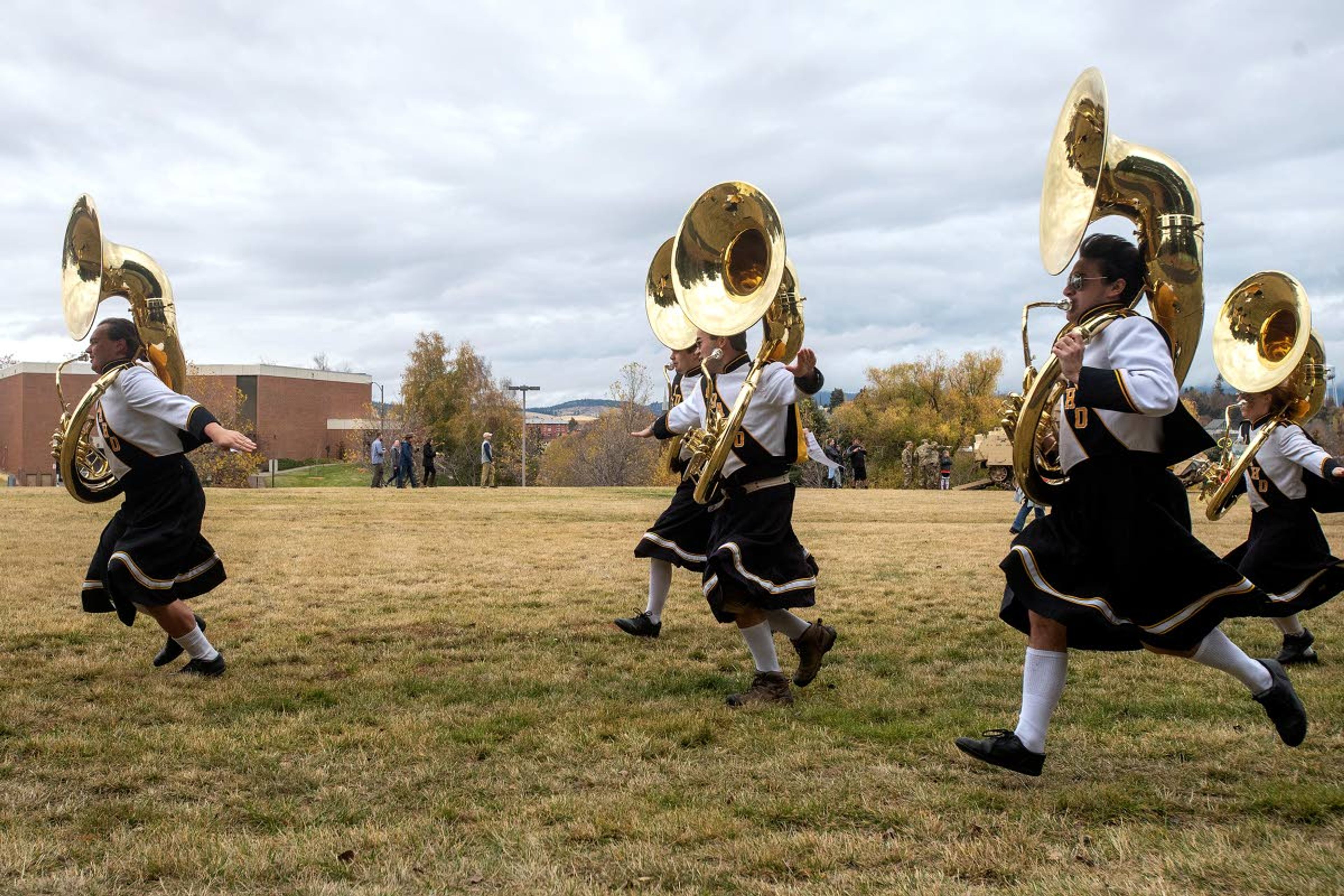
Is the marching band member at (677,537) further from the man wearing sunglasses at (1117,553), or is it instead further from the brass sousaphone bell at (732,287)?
the man wearing sunglasses at (1117,553)

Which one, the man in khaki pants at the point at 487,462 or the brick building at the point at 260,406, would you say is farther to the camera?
the brick building at the point at 260,406

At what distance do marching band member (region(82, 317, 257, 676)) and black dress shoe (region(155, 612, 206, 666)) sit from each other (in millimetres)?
148

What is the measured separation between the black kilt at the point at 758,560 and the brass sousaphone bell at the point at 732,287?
0.21 m

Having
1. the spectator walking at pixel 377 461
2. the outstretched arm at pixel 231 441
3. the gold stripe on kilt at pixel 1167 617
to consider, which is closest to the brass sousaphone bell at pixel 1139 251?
the gold stripe on kilt at pixel 1167 617

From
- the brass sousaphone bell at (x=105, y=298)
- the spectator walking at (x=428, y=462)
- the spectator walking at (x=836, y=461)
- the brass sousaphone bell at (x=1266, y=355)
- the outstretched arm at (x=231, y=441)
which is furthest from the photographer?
the spectator walking at (x=836, y=461)

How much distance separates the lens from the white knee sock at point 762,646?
5527 millimetres

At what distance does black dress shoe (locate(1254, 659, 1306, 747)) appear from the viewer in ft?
13.8

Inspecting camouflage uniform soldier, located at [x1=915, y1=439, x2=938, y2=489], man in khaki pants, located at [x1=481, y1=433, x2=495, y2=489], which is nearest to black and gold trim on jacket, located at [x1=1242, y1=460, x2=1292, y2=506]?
man in khaki pants, located at [x1=481, y1=433, x2=495, y2=489]

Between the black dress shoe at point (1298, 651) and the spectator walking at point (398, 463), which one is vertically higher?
the spectator walking at point (398, 463)

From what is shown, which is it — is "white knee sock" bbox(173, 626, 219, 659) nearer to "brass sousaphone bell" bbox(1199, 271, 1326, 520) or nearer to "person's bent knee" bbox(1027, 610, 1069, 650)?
"person's bent knee" bbox(1027, 610, 1069, 650)

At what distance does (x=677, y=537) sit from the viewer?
7.09 m

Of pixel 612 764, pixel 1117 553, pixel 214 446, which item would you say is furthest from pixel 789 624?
pixel 214 446

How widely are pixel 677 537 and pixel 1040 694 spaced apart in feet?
10.6

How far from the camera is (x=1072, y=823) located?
367 centimetres
